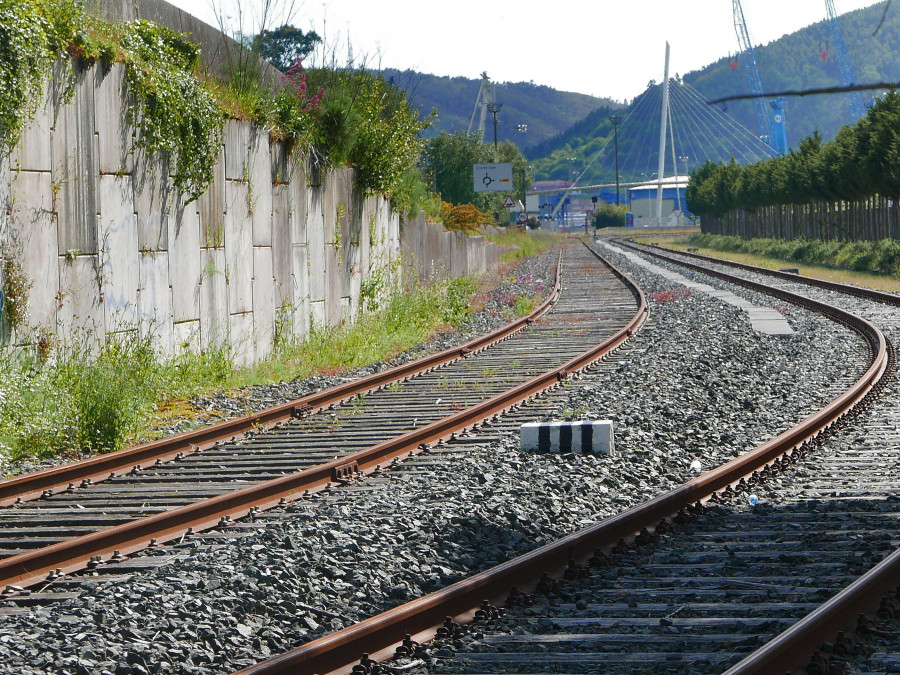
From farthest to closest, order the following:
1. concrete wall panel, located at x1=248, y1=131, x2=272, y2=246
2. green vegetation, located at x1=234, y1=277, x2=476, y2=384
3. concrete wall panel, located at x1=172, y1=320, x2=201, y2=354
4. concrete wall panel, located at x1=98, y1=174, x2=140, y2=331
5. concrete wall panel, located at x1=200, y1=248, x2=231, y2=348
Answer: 1. concrete wall panel, located at x1=248, y1=131, x2=272, y2=246
2. green vegetation, located at x1=234, y1=277, x2=476, y2=384
3. concrete wall panel, located at x1=200, y1=248, x2=231, y2=348
4. concrete wall panel, located at x1=172, y1=320, x2=201, y2=354
5. concrete wall panel, located at x1=98, y1=174, x2=140, y2=331

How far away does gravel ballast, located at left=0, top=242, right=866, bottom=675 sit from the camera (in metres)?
4.64

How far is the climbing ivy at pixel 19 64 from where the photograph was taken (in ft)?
31.3

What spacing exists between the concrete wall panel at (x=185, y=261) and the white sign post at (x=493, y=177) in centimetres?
3720

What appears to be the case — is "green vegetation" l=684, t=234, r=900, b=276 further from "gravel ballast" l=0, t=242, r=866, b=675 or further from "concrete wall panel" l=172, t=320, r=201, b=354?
"concrete wall panel" l=172, t=320, r=201, b=354

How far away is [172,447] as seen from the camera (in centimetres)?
904

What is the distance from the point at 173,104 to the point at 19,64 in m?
3.08

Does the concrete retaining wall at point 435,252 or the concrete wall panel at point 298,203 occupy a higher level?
the concrete wall panel at point 298,203

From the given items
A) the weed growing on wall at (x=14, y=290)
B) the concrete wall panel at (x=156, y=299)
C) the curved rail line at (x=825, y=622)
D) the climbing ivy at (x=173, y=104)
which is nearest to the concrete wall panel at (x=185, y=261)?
the concrete wall panel at (x=156, y=299)

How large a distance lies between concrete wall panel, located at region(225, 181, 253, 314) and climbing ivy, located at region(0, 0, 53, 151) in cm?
430

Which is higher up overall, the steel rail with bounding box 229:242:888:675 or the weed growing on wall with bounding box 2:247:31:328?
the weed growing on wall with bounding box 2:247:31:328

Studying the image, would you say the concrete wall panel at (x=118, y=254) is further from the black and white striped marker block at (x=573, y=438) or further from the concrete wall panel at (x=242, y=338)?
the black and white striped marker block at (x=573, y=438)

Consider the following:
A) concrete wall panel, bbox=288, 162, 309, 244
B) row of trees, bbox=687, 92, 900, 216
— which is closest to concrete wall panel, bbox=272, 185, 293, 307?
concrete wall panel, bbox=288, 162, 309, 244

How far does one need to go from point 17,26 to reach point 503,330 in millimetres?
10669

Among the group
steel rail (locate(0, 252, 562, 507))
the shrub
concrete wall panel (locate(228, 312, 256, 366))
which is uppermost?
the shrub
